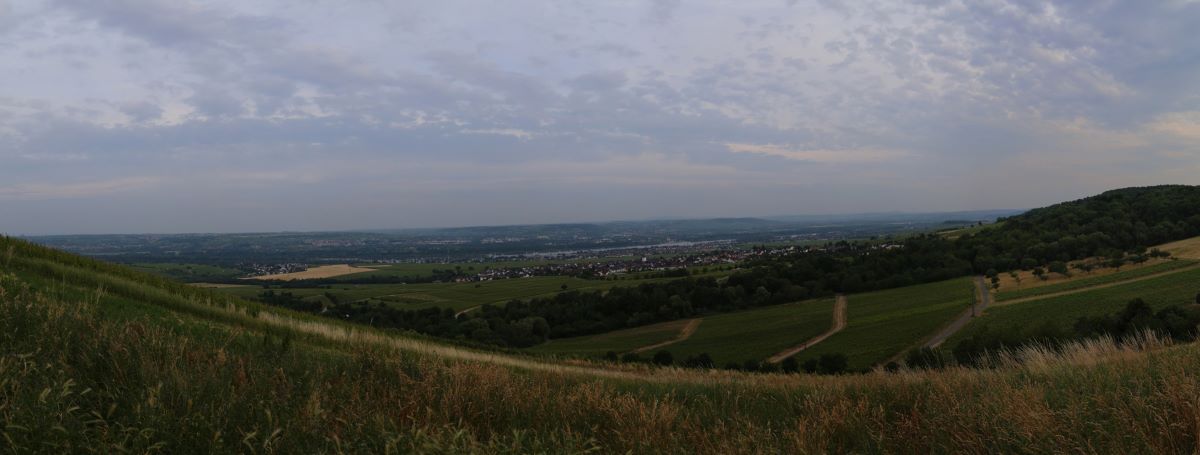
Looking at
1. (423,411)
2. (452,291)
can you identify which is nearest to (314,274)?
(452,291)

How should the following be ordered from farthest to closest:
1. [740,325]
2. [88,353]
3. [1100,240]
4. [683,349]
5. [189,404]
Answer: [1100,240], [740,325], [683,349], [88,353], [189,404]

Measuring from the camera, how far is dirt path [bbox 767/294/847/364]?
184ft

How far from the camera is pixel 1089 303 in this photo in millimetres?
53438

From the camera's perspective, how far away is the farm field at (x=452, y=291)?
85.4 metres

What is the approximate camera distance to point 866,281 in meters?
96.8

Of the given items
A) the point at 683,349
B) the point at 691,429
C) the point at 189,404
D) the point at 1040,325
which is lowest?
the point at 683,349

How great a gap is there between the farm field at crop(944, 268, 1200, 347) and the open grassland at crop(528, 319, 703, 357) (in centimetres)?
3189

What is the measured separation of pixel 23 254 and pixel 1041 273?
97290mm

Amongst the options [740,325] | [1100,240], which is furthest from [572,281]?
[1100,240]

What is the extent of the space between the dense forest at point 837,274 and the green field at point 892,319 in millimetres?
8571

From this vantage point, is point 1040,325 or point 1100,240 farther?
point 1100,240

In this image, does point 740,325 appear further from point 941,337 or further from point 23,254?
point 23,254

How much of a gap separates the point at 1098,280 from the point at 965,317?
782 inches

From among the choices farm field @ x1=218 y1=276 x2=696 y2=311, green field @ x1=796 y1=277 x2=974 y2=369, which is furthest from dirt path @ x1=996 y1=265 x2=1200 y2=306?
farm field @ x1=218 y1=276 x2=696 y2=311
